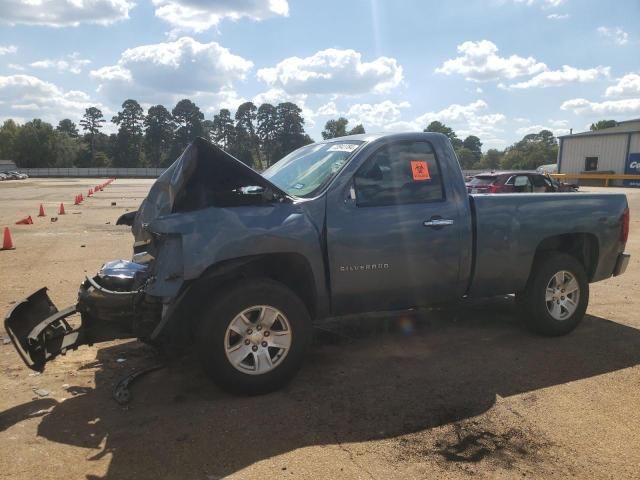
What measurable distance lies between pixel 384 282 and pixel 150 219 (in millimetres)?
1993

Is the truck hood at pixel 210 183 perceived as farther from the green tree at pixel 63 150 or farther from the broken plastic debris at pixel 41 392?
Answer: the green tree at pixel 63 150

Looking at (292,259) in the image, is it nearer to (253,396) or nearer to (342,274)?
(342,274)

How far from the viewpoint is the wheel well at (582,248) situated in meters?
5.48

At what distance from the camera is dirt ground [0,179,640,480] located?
10.0ft

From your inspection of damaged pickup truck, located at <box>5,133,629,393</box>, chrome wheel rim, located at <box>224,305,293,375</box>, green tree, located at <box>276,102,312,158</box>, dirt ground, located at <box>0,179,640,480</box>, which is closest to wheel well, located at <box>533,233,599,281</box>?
damaged pickup truck, located at <box>5,133,629,393</box>

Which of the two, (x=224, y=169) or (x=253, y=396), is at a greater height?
(x=224, y=169)

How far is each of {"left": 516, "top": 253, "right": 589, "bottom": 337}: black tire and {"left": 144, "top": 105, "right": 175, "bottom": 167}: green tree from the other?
366ft

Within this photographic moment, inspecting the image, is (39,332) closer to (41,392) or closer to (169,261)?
(41,392)

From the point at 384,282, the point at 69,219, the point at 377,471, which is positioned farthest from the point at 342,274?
the point at 69,219

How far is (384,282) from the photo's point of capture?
172 inches

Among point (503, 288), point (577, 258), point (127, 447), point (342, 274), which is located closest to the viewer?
point (127, 447)

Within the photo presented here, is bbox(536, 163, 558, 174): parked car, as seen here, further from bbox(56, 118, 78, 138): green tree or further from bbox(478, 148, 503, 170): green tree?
A: bbox(56, 118, 78, 138): green tree

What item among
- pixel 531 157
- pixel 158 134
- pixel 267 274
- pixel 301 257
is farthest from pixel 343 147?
pixel 158 134

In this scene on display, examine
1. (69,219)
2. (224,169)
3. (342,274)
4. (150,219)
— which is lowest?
(69,219)
